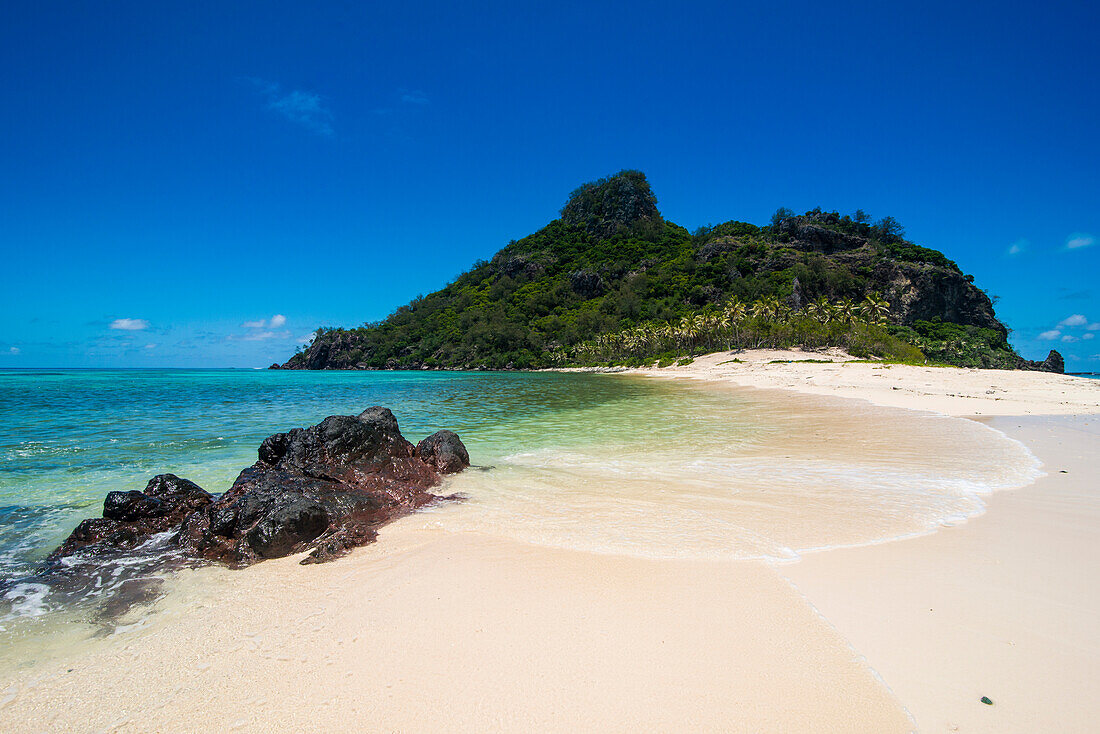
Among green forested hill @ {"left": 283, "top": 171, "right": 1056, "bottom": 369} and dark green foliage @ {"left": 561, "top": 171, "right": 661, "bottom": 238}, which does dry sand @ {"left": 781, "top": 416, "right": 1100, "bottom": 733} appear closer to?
green forested hill @ {"left": 283, "top": 171, "right": 1056, "bottom": 369}

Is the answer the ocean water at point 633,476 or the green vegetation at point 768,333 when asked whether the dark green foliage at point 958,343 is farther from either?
the ocean water at point 633,476

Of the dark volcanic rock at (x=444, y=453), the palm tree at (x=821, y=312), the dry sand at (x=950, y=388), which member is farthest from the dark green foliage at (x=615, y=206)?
the dark volcanic rock at (x=444, y=453)

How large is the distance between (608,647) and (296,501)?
15.3 ft

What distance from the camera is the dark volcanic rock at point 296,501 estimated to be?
18.7 ft

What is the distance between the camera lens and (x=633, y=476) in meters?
8.66

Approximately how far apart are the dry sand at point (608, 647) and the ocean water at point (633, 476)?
27.4 inches

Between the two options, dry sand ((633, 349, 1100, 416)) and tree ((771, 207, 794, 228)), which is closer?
dry sand ((633, 349, 1100, 416))

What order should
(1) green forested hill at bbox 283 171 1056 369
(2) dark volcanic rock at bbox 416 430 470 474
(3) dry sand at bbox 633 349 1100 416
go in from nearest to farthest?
(2) dark volcanic rock at bbox 416 430 470 474, (3) dry sand at bbox 633 349 1100 416, (1) green forested hill at bbox 283 171 1056 369

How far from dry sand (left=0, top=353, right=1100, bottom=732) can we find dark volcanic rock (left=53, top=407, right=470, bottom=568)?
523mm

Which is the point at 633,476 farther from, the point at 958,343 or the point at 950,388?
the point at 958,343

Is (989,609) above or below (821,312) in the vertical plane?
below

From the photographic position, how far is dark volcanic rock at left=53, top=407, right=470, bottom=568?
569cm

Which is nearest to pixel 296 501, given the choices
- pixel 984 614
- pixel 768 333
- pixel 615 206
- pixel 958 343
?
pixel 984 614

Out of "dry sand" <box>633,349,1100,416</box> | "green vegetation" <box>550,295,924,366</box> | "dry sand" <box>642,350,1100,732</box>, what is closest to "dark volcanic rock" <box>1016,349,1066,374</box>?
"green vegetation" <box>550,295,924,366</box>
